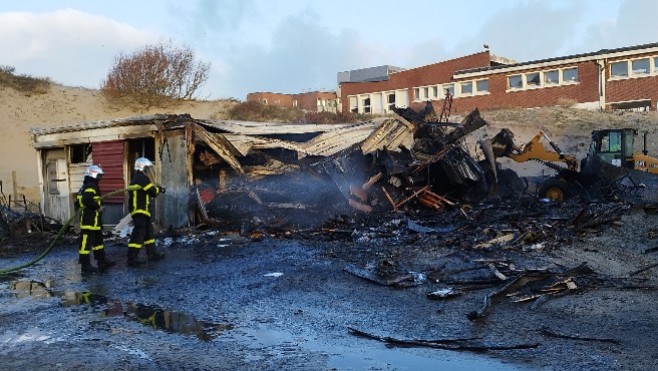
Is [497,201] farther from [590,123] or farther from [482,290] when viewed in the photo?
[590,123]

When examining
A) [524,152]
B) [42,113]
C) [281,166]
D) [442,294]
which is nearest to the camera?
[442,294]

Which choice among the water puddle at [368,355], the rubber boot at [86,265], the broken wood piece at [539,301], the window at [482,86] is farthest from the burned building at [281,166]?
the window at [482,86]

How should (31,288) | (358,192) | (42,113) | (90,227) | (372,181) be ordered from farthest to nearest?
(42,113)
(372,181)
(358,192)
(90,227)
(31,288)

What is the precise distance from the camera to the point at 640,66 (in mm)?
31766

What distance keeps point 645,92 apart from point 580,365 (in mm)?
31897

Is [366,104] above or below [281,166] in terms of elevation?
above

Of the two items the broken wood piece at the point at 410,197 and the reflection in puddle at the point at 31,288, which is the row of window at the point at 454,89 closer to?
the broken wood piece at the point at 410,197

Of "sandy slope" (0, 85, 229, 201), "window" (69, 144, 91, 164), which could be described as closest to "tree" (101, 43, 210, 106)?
"sandy slope" (0, 85, 229, 201)

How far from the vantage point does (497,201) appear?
52.6 ft

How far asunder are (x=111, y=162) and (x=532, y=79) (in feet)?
89.6

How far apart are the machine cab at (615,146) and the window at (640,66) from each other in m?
17.4

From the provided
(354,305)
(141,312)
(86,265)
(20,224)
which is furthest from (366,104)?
(141,312)

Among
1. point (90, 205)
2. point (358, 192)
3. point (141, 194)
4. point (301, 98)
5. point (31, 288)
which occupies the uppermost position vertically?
point (301, 98)

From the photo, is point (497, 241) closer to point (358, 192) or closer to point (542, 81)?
point (358, 192)
